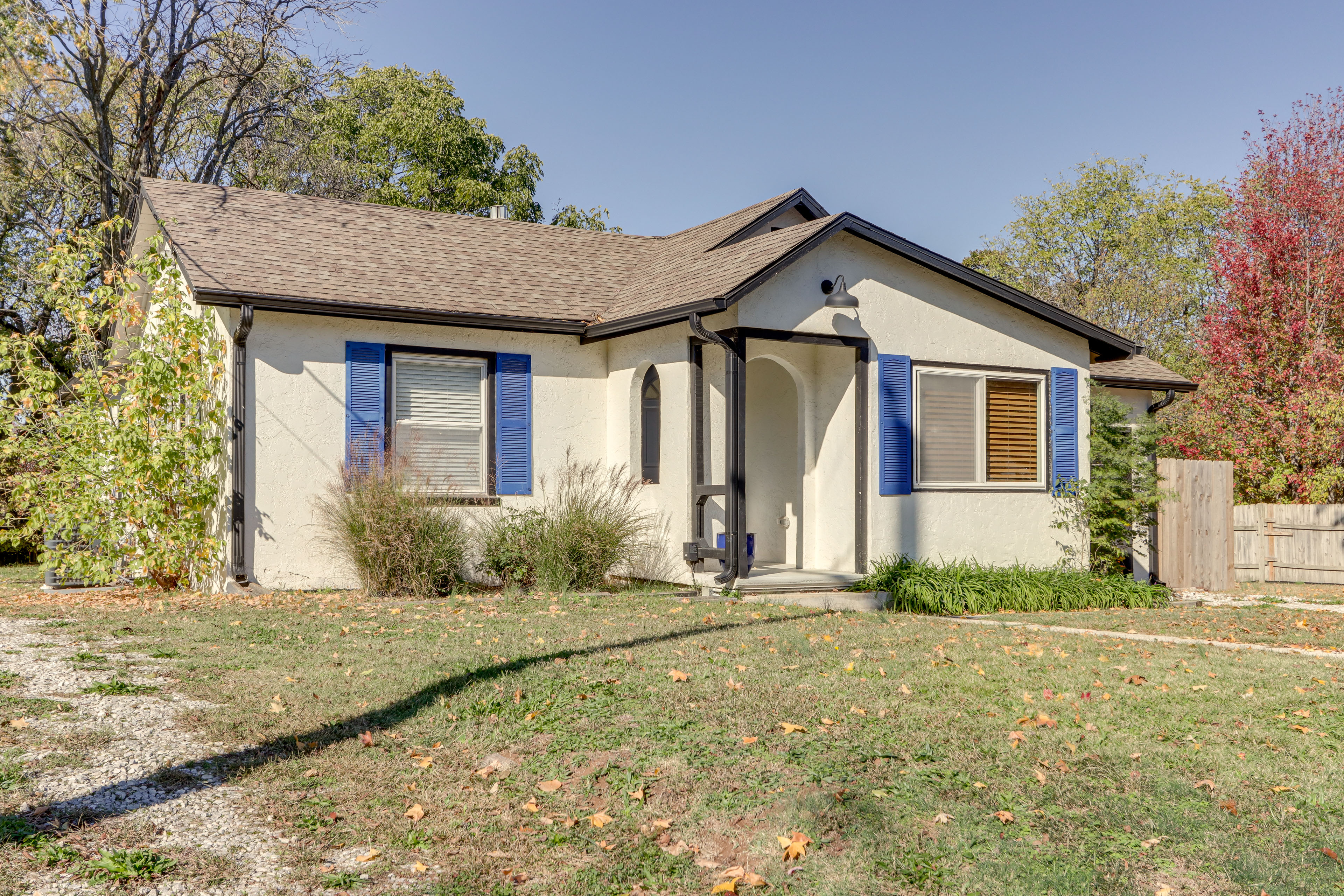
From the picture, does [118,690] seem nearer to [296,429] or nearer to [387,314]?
[296,429]

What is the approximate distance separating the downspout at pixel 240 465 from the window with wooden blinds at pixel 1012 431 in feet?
26.9

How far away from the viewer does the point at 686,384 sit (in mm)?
11109

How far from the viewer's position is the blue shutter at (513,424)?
12.0m

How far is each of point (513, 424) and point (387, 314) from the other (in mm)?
1884

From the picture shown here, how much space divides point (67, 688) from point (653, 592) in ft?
19.0

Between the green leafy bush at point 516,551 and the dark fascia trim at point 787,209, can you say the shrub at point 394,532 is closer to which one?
the green leafy bush at point 516,551

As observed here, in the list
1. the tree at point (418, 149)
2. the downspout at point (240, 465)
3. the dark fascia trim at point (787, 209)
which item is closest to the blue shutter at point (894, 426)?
the dark fascia trim at point (787, 209)

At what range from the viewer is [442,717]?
17.7 ft

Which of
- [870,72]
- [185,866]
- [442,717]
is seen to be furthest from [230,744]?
[870,72]

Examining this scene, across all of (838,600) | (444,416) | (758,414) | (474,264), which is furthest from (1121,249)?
(444,416)

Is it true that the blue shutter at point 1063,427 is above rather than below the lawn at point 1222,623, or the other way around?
above

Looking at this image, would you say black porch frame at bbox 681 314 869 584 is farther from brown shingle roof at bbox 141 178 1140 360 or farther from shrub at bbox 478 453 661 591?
shrub at bbox 478 453 661 591

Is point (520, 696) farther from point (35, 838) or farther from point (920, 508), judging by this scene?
point (920, 508)

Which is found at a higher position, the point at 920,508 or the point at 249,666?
the point at 920,508
